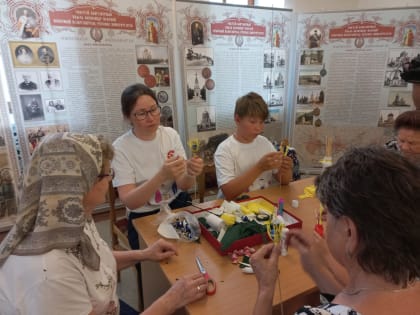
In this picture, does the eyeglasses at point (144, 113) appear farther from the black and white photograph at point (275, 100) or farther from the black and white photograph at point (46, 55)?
the black and white photograph at point (275, 100)

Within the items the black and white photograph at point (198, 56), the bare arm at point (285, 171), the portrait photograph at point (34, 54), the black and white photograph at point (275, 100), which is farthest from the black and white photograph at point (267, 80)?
the portrait photograph at point (34, 54)

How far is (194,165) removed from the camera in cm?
154

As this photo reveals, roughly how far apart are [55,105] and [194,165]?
1.56 m

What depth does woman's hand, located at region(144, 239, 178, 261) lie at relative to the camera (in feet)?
3.54

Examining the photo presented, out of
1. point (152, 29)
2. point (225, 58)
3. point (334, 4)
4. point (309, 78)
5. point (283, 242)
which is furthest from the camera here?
point (334, 4)

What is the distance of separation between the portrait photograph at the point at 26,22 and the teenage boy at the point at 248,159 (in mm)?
1714

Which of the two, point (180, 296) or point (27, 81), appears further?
point (27, 81)

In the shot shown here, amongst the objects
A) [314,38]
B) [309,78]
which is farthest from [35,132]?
[314,38]

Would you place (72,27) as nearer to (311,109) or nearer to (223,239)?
Result: (223,239)

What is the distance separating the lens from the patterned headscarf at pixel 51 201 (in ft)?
2.36

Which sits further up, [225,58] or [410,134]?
[225,58]

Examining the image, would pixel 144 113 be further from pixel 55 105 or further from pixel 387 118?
pixel 387 118

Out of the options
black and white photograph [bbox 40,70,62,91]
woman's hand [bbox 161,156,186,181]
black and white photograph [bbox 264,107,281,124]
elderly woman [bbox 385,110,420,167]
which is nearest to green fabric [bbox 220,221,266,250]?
woman's hand [bbox 161,156,186,181]

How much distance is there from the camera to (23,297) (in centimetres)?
69
